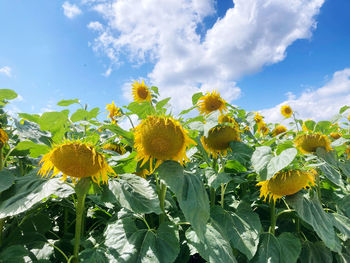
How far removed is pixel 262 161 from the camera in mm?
1568

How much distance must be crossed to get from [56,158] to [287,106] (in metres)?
7.26

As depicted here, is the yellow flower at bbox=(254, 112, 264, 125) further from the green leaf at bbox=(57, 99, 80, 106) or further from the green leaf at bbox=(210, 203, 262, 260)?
the green leaf at bbox=(57, 99, 80, 106)

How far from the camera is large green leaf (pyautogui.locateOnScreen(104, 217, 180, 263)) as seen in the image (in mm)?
1234

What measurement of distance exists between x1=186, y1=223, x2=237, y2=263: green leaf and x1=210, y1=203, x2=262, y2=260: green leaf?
0.60 ft

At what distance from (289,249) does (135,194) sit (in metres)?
1.18

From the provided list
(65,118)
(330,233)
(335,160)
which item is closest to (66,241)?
(65,118)

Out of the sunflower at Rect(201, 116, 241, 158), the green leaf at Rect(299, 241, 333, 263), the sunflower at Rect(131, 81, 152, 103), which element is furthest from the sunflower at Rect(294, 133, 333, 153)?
the sunflower at Rect(131, 81, 152, 103)

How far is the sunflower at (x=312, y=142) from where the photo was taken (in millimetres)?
2248

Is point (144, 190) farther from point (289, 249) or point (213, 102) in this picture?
point (213, 102)

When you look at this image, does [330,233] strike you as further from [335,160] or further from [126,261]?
[126,261]

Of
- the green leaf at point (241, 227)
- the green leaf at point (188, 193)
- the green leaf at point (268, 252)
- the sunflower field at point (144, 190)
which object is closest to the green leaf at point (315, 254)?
the sunflower field at point (144, 190)

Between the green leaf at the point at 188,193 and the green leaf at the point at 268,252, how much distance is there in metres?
0.72

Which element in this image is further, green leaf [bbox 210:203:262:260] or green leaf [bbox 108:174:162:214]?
green leaf [bbox 210:203:262:260]

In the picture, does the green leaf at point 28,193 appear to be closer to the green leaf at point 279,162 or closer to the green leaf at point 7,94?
the green leaf at point 7,94
